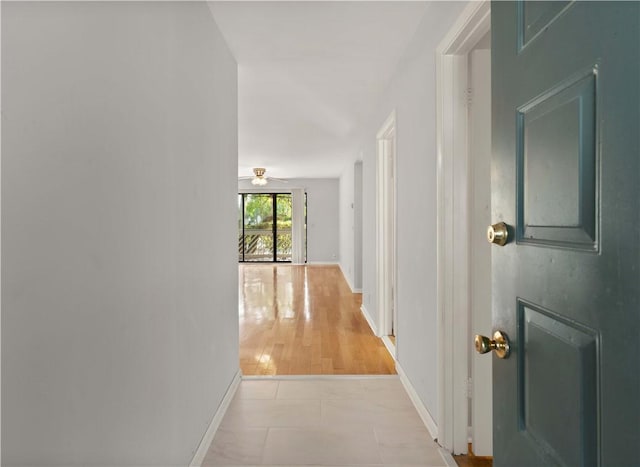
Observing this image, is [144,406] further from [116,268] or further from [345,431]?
[345,431]

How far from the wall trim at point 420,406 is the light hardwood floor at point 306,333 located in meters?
0.26

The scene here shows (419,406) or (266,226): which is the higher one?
(266,226)

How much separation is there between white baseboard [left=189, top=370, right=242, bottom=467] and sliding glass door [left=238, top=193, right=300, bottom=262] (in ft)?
26.0

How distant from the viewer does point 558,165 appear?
2.46ft

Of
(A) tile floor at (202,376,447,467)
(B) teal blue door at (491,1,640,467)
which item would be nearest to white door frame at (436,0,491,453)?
(A) tile floor at (202,376,447,467)

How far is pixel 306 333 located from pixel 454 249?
8.11 ft

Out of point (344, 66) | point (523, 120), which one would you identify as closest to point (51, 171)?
point (523, 120)

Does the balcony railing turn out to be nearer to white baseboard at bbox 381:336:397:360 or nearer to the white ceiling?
the white ceiling

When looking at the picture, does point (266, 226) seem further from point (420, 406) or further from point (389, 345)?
point (420, 406)

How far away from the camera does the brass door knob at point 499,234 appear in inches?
36.9

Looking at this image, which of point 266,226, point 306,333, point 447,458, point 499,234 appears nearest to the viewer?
point 499,234

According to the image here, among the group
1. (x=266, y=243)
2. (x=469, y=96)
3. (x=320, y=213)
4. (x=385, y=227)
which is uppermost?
(x=469, y=96)

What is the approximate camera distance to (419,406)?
7.52 ft

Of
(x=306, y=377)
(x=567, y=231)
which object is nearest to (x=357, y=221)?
(x=306, y=377)
